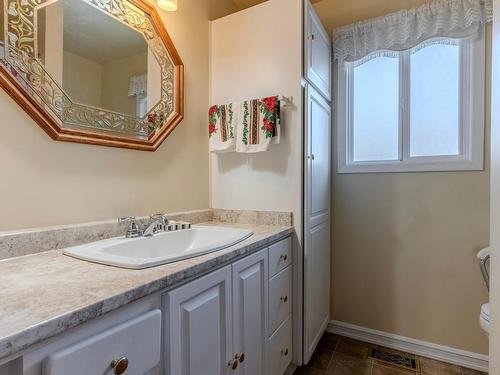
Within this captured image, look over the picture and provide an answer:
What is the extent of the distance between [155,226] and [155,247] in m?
0.09

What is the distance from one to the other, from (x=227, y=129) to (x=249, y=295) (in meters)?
0.95

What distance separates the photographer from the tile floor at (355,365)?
169 cm

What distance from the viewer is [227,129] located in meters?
1.68

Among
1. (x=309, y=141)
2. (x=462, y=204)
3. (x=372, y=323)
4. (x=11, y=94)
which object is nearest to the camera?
(x=11, y=94)

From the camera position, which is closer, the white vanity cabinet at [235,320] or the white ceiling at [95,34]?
the white vanity cabinet at [235,320]

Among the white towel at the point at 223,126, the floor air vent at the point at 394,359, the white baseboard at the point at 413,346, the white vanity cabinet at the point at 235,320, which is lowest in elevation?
the floor air vent at the point at 394,359

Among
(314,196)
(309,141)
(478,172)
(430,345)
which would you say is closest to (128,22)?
(309,141)

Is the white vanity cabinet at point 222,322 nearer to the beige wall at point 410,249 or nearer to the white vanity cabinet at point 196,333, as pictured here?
the white vanity cabinet at point 196,333

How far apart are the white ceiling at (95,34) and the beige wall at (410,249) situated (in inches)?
59.5

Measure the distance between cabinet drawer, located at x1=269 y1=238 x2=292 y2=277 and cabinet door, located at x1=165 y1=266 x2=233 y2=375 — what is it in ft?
1.21

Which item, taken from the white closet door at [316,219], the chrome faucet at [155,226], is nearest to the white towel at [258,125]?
the white closet door at [316,219]

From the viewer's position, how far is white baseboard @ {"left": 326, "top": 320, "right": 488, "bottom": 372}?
1730mm

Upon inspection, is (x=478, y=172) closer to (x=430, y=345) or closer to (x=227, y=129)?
(x=430, y=345)

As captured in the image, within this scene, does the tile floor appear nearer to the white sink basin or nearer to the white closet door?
the white closet door
